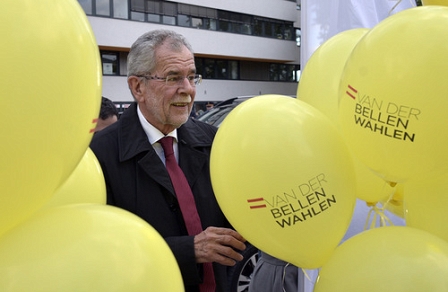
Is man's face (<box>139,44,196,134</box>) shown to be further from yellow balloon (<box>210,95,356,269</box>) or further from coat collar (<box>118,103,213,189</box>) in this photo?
yellow balloon (<box>210,95,356,269</box>)

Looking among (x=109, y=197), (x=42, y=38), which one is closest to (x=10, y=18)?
(x=42, y=38)

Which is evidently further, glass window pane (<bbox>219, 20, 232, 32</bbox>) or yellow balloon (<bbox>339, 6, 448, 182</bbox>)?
glass window pane (<bbox>219, 20, 232, 32</bbox>)

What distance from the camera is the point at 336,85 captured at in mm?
1759

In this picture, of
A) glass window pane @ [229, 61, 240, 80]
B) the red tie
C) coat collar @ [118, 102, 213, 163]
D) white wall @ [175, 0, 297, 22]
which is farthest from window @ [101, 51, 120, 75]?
the red tie

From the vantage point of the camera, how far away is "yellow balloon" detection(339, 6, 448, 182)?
1312mm

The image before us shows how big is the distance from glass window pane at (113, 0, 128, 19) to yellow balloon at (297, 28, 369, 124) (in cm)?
1925

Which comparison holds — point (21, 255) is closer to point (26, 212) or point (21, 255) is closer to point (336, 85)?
point (26, 212)

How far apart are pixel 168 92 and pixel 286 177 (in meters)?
1.10

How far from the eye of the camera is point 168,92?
91.4 inches

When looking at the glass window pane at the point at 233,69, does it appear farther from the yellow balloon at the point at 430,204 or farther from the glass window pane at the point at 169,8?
the yellow balloon at the point at 430,204

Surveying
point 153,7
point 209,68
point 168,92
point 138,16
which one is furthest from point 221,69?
point 168,92

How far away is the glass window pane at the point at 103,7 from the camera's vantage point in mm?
19328

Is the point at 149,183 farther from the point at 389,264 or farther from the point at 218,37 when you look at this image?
the point at 218,37

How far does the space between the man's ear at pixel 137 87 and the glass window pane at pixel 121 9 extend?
18506 mm
